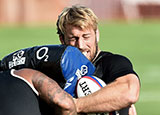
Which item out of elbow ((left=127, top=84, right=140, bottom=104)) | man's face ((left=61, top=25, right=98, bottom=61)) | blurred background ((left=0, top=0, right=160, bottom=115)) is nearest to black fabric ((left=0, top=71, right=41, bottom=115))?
elbow ((left=127, top=84, right=140, bottom=104))

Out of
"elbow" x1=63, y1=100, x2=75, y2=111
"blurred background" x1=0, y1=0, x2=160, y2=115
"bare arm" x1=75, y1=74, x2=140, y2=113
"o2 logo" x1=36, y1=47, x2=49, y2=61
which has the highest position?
"o2 logo" x1=36, y1=47, x2=49, y2=61

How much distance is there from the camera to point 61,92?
194 inches

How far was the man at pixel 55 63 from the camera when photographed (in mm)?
5113

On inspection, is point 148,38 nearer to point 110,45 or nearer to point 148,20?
point 110,45

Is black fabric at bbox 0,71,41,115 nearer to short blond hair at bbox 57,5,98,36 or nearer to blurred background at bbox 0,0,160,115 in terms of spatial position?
short blond hair at bbox 57,5,98,36

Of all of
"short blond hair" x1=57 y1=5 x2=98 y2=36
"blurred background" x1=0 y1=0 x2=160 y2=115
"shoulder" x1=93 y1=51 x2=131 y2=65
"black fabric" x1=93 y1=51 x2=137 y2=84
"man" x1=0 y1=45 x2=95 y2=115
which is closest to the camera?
"man" x1=0 y1=45 x2=95 y2=115

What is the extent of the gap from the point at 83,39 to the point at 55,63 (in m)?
0.92

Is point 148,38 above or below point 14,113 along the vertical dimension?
below

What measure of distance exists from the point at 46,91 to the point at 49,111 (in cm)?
39

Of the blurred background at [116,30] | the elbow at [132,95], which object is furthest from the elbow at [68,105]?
the blurred background at [116,30]

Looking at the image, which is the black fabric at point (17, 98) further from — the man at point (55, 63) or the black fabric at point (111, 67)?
the black fabric at point (111, 67)

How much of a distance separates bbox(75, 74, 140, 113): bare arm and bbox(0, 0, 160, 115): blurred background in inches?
138

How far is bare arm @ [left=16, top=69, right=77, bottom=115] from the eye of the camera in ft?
16.0

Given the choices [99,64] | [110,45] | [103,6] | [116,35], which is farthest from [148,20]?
[99,64]
